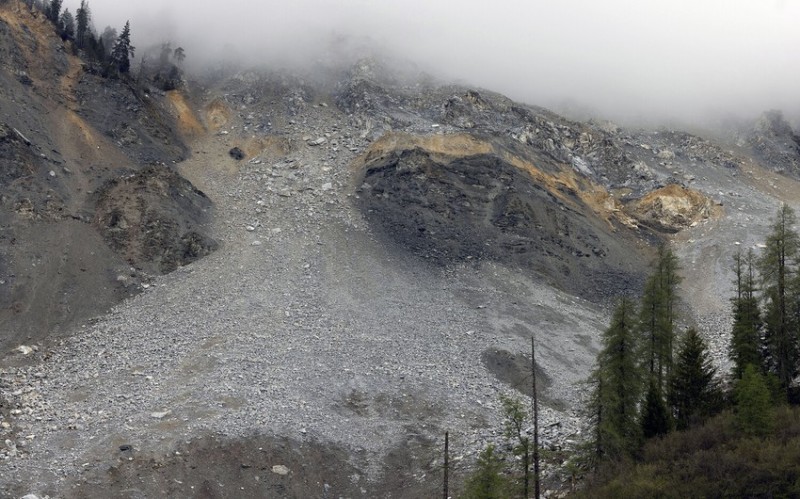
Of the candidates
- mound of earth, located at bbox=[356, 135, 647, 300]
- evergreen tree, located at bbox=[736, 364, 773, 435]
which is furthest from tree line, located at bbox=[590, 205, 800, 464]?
mound of earth, located at bbox=[356, 135, 647, 300]

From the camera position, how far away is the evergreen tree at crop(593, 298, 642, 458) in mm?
26797

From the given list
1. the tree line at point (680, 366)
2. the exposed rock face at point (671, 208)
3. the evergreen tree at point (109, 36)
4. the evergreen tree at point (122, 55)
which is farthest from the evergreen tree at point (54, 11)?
the tree line at point (680, 366)

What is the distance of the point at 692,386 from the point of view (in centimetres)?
2981

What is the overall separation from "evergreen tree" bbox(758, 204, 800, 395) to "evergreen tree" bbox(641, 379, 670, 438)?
6.86 m

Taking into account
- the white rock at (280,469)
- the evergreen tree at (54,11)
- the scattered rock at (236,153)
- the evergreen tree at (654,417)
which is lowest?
the white rock at (280,469)

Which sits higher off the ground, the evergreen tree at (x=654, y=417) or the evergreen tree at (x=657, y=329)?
the evergreen tree at (x=657, y=329)

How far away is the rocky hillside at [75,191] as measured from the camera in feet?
151

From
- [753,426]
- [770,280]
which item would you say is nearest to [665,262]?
[770,280]

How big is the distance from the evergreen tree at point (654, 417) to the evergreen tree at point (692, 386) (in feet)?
5.07

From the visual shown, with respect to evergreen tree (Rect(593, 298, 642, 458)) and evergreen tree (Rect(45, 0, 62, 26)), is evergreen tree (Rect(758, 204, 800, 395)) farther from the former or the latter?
evergreen tree (Rect(45, 0, 62, 26))

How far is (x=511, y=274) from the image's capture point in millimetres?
56406

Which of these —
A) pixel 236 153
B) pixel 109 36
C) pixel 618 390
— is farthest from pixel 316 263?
pixel 109 36

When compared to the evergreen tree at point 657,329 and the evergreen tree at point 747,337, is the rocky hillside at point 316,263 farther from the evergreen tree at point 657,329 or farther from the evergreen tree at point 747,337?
the evergreen tree at point 747,337

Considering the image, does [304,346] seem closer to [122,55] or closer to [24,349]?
[24,349]
